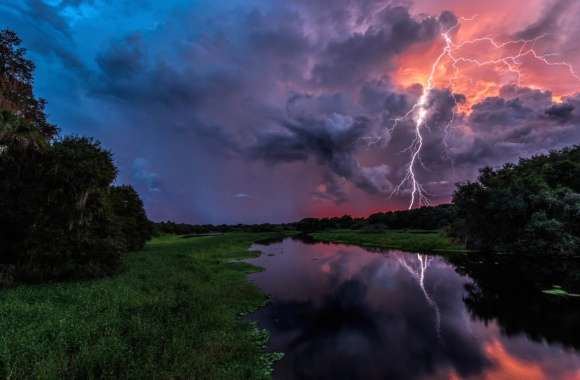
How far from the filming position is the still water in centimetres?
1304

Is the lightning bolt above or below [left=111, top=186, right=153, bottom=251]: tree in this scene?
below

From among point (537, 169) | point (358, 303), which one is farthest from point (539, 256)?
point (358, 303)

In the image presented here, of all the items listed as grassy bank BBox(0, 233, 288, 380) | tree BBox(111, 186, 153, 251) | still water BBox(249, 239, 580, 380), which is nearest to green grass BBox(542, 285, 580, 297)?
still water BBox(249, 239, 580, 380)

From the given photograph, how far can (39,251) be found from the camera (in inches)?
784

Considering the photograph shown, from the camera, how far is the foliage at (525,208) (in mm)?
46062

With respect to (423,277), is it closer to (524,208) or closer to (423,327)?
(423,327)

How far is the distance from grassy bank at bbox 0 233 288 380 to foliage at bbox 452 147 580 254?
53.5 meters

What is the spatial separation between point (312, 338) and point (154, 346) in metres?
9.08

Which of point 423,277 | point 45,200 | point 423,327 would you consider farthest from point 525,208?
point 45,200

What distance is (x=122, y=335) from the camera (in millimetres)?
11609

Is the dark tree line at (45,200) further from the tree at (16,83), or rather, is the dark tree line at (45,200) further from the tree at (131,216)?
the tree at (131,216)

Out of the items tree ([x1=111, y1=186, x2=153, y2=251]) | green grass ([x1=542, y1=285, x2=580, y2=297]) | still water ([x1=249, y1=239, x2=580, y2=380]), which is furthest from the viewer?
tree ([x1=111, y1=186, x2=153, y2=251])

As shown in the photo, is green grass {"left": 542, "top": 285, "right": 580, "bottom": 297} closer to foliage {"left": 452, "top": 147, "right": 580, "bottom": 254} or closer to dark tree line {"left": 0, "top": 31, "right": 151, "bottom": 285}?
foliage {"left": 452, "top": 147, "right": 580, "bottom": 254}

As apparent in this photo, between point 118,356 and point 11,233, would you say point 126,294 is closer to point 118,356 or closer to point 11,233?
point 118,356
